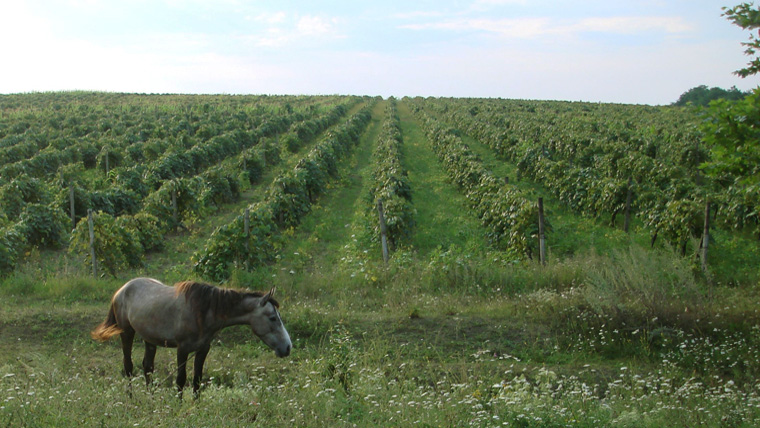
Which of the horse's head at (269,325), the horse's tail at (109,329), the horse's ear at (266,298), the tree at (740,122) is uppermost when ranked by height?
the tree at (740,122)

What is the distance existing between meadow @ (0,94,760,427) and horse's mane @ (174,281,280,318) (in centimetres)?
81

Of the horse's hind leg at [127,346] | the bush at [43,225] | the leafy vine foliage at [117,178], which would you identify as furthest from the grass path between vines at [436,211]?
the bush at [43,225]

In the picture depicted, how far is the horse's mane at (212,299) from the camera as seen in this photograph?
20.5 feet

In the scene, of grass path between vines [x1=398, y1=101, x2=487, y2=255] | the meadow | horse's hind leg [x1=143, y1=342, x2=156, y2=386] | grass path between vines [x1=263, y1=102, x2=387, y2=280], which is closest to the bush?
the meadow

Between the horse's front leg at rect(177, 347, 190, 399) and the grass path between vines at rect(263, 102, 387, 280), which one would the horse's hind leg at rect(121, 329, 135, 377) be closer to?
the horse's front leg at rect(177, 347, 190, 399)

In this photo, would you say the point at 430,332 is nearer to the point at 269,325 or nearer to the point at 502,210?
the point at 269,325

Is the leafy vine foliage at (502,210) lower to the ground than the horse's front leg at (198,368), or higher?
higher

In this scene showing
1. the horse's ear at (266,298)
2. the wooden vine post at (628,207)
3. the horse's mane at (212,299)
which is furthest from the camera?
the wooden vine post at (628,207)

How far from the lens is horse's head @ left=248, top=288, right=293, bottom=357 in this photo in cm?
616

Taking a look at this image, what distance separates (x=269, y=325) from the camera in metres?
6.18

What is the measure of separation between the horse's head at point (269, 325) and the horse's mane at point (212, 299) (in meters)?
0.10

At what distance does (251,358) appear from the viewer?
7789 millimetres

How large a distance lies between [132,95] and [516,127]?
219ft

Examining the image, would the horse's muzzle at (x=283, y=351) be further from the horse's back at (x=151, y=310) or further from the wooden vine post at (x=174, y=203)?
the wooden vine post at (x=174, y=203)
